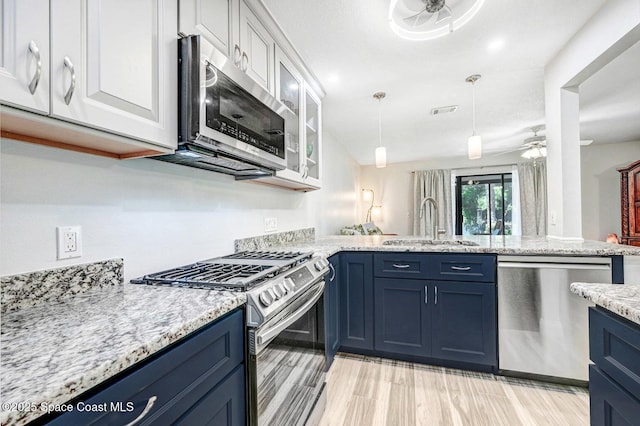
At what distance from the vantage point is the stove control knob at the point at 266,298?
3.24 ft

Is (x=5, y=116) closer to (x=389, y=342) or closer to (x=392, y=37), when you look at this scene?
(x=392, y=37)

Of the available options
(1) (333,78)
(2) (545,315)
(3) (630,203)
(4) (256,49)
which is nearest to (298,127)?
(4) (256,49)

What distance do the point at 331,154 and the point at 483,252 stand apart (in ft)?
8.63

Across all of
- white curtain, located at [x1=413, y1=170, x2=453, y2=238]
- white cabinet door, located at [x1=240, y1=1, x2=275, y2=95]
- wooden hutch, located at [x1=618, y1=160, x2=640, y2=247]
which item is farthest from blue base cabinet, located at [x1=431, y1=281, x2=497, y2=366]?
white curtain, located at [x1=413, y1=170, x2=453, y2=238]

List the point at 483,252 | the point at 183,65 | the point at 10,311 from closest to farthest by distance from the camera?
the point at 10,311 < the point at 183,65 < the point at 483,252

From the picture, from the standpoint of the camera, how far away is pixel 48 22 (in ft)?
2.29

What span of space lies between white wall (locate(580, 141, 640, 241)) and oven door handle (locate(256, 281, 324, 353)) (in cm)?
582

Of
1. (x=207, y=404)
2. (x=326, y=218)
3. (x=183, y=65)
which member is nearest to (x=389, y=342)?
(x=207, y=404)

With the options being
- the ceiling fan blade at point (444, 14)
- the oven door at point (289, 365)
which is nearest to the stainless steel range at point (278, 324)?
the oven door at point (289, 365)

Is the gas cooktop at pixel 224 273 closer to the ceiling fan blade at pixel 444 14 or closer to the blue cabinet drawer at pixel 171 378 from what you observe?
the blue cabinet drawer at pixel 171 378

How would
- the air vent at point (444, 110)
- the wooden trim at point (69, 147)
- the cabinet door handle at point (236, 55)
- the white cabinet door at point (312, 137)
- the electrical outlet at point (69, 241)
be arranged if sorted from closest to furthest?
the wooden trim at point (69, 147)
the electrical outlet at point (69, 241)
the cabinet door handle at point (236, 55)
the white cabinet door at point (312, 137)
the air vent at point (444, 110)

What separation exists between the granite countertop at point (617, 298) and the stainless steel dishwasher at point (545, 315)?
3.21 feet

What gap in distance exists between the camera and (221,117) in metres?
1.19

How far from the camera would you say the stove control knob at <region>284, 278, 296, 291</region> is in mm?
1172
